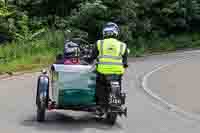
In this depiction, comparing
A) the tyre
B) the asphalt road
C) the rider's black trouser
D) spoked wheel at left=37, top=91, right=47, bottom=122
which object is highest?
the rider's black trouser

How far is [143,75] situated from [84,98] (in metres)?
12.5

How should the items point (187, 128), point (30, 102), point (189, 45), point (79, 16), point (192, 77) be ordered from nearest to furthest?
point (187, 128), point (30, 102), point (192, 77), point (79, 16), point (189, 45)

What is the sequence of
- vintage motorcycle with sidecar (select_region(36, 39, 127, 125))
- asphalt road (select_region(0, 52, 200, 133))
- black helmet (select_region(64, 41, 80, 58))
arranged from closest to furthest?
1. asphalt road (select_region(0, 52, 200, 133))
2. vintage motorcycle with sidecar (select_region(36, 39, 127, 125))
3. black helmet (select_region(64, 41, 80, 58))

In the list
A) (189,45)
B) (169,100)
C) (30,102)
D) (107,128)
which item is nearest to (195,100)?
(169,100)

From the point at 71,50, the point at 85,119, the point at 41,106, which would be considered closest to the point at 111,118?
the point at 85,119

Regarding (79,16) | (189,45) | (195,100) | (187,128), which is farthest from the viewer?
(189,45)

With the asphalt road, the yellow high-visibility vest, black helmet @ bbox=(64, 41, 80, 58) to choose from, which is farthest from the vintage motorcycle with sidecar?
black helmet @ bbox=(64, 41, 80, 58)

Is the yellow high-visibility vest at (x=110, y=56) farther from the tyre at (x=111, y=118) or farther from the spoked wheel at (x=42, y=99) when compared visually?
the spoked wheel at (x=42, y=99)

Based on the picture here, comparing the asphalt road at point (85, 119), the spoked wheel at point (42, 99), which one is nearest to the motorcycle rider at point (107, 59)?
the asphalt road at point (85, 119)

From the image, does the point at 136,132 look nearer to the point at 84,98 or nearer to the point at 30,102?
the point at 84,98

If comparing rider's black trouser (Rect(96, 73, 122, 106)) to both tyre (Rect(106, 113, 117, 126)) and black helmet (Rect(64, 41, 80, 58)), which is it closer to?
tyre (Rect(106, 113, 117, 126))

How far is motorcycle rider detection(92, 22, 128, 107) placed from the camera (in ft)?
37.0

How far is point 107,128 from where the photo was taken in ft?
36.0

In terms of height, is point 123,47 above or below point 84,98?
above
